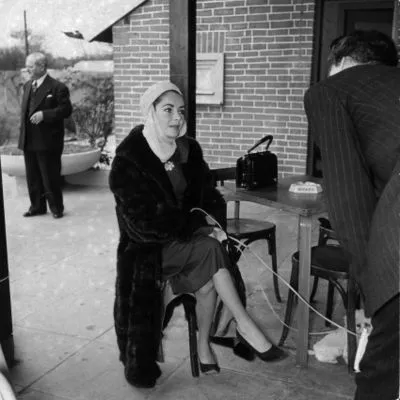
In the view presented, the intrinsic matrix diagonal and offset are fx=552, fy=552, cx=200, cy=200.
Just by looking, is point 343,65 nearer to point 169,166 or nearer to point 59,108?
point 169,166

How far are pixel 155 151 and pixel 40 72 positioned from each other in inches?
138

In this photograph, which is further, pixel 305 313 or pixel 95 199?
pixel 95 199

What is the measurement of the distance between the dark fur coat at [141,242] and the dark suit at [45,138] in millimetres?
3338

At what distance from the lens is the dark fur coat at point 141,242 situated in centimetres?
261

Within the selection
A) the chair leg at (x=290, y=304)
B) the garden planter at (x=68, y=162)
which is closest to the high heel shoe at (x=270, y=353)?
the chair leg at (x=290, y=304)

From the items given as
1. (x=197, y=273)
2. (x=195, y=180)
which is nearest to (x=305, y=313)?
(x=197, y=273)

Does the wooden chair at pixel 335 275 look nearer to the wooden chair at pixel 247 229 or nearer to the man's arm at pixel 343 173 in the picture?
the wooden chair at pixel 247 229

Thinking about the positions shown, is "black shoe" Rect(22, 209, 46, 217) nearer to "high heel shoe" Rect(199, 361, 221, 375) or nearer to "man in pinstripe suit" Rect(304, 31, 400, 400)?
"high heel shoe" Rect(199, 361, 221, 375)

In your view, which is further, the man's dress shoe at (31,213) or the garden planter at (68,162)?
the garden planter at (68,162)

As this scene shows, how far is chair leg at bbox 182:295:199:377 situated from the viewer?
2.70 metres

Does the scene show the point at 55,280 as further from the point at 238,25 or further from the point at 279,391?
the point at 238,25

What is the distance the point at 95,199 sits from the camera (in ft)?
22.6

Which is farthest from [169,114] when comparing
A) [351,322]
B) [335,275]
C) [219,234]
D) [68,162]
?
[68,162]

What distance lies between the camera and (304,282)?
2791mm
